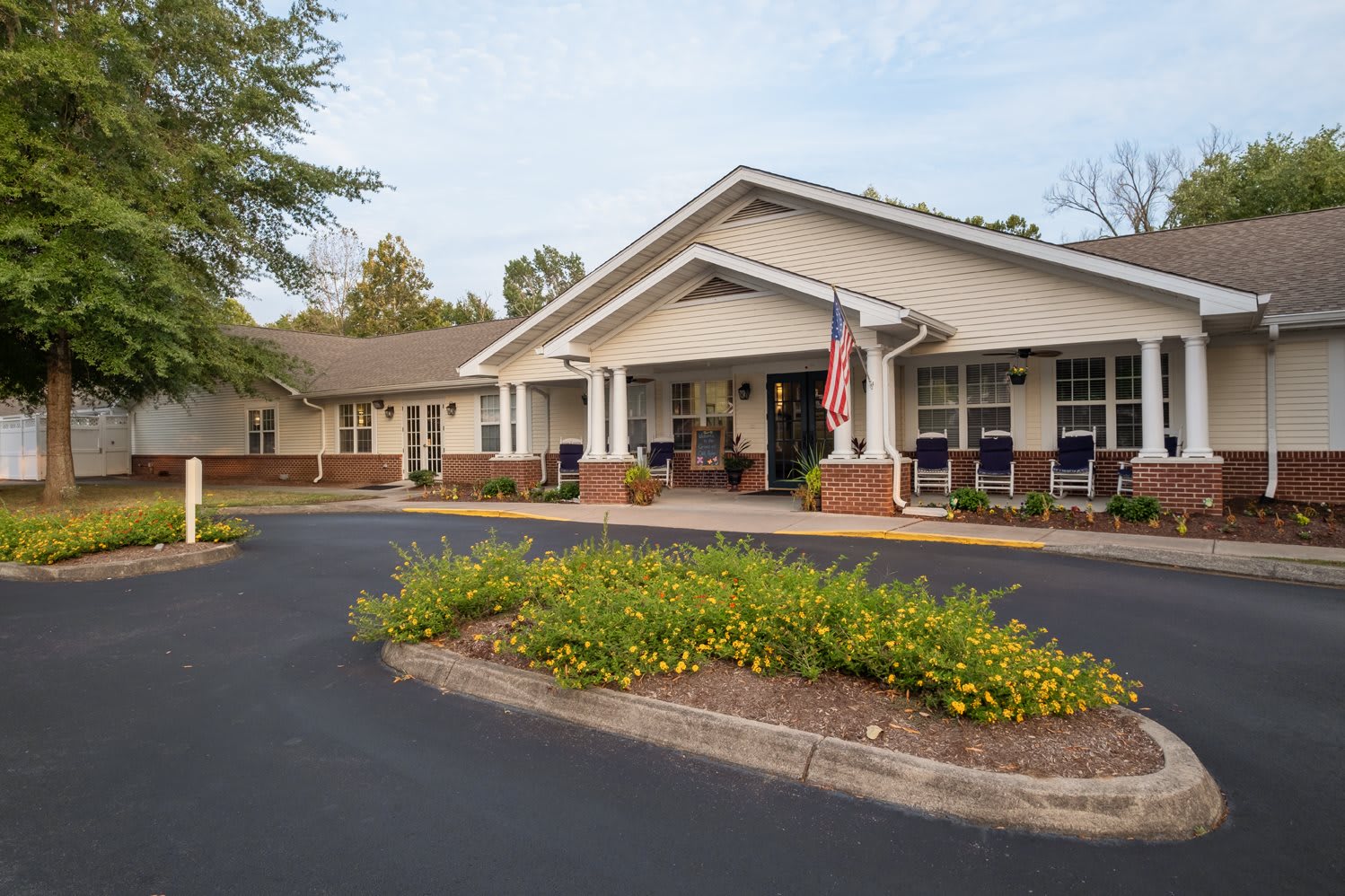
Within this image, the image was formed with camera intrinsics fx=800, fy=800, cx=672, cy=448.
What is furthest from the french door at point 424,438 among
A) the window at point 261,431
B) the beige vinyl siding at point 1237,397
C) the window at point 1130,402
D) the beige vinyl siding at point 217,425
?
the beige vinyl siding at point 1237,397

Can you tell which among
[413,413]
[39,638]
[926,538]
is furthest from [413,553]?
[413,413]

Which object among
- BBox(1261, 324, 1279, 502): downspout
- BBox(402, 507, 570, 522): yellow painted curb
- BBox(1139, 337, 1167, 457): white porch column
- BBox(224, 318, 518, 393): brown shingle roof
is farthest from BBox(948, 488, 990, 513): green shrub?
BBox(224, 318, 518, 393): brown shingle roof

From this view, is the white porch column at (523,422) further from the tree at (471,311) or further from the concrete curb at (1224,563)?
the tree at (471,311)

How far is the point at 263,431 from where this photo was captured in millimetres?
26531

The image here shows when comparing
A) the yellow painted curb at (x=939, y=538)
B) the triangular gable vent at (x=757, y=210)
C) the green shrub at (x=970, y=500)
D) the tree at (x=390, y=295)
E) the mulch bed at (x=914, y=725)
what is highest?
the tree at (x=390, y=295)

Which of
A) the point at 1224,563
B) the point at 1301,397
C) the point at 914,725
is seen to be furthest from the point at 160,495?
the point at 1301,397

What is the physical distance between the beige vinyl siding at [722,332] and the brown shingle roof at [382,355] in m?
7.13

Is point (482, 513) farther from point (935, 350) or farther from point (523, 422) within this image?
point (935, 350)

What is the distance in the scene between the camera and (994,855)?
3.01 m

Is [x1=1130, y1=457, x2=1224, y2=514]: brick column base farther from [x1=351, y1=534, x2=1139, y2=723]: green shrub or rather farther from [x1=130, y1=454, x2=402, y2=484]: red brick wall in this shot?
[x1=130, y1=454, x2=402, y2=484]: red brick wall

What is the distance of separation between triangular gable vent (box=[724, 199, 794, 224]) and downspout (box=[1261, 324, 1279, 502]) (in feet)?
27.6

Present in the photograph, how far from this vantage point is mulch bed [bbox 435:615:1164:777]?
11.5 ft

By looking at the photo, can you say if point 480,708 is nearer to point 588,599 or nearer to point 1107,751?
point 588,599

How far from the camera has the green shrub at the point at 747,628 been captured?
158 inches
